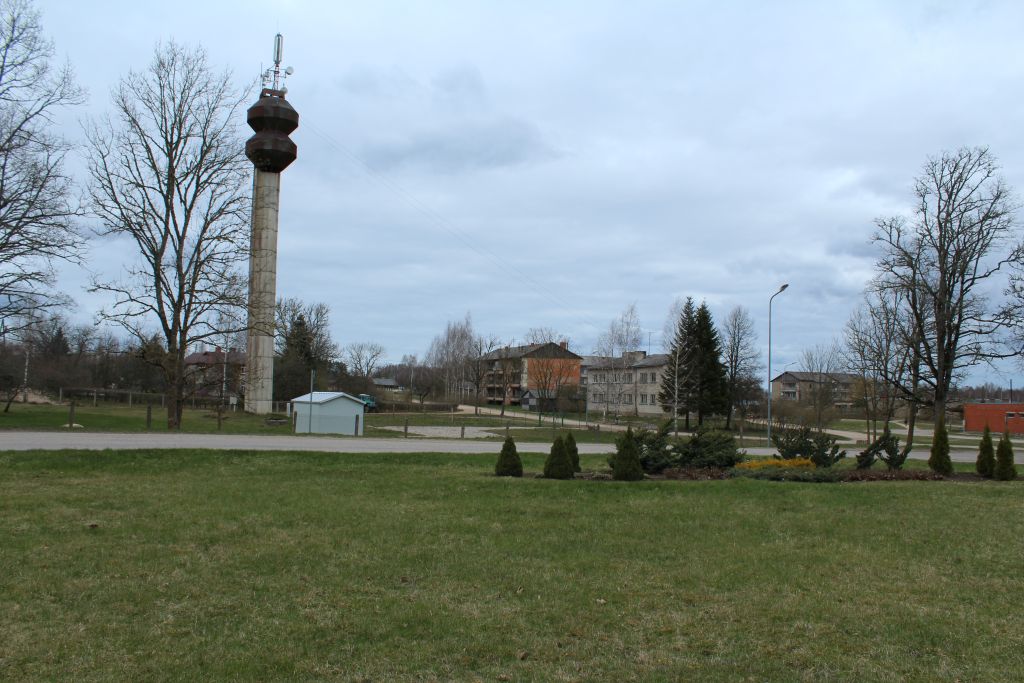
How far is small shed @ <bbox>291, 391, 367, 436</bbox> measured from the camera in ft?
111

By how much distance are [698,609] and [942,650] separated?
1.77m

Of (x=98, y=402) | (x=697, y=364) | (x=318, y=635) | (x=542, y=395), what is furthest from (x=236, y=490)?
(x=542, y=395)

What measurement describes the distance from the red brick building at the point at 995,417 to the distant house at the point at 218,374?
212ft

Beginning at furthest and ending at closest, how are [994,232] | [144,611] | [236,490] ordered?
[994,232], [236,490], [144,611]

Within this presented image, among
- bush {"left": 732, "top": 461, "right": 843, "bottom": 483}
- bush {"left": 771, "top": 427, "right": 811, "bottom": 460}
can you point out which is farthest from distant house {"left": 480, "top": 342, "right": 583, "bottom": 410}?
bush {"left": 732, "top": 461, "right": 843, "bottom": 483}

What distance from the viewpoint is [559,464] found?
1312 cm

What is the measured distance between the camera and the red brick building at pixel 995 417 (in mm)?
64338

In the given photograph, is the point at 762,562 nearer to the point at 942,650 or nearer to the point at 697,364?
the point at 942,650

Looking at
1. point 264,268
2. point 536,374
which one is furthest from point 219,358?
point 536,374

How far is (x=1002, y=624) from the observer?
562 cm

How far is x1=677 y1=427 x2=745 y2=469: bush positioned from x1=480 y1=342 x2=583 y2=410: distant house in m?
52.2

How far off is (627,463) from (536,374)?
64.4m

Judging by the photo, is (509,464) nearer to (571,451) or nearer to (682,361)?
(571,451)

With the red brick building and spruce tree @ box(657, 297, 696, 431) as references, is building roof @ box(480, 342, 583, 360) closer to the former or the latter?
spruce tree @ box(657, 297, 696, 431)
